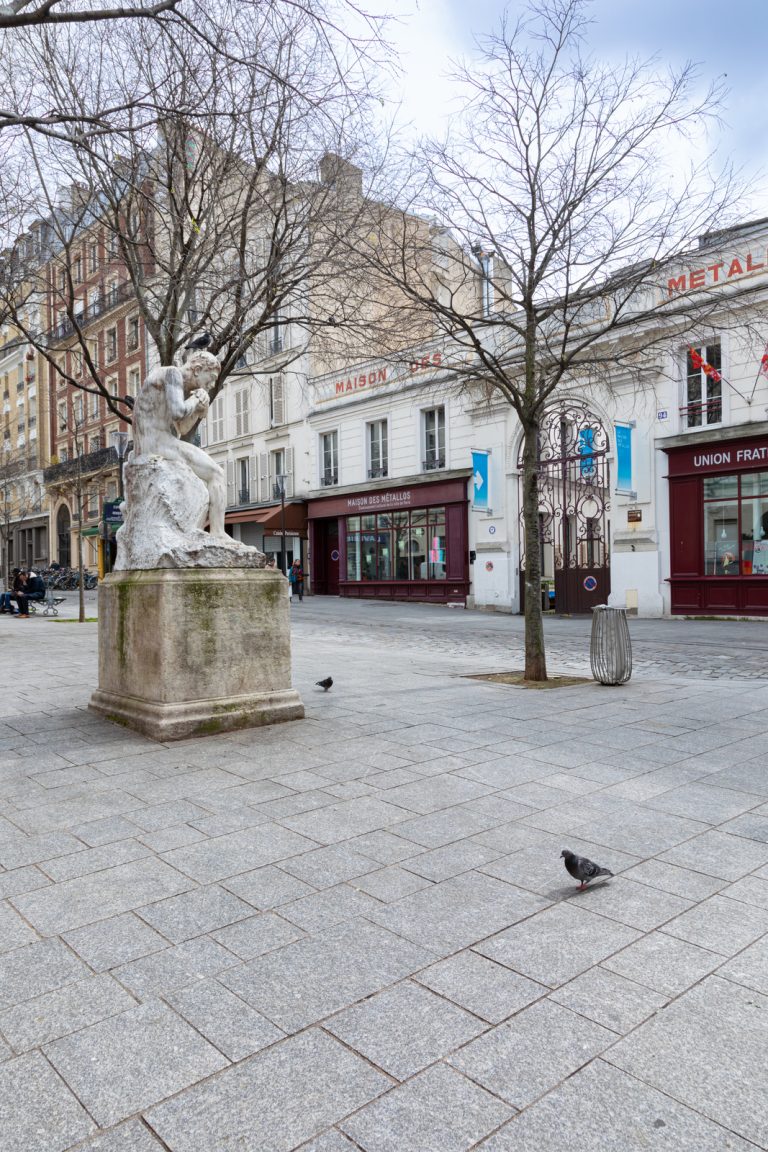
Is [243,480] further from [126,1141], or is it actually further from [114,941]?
[126,1141]

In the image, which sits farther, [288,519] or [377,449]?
[288,519]

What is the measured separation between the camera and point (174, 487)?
6.47 m

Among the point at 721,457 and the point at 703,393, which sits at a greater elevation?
the point at 703,393

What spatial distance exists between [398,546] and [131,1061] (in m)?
25.1

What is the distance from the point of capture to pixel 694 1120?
6.06ft

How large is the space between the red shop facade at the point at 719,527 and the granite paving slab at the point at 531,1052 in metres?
17.4

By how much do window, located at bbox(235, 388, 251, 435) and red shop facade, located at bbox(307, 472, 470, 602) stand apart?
6017mm

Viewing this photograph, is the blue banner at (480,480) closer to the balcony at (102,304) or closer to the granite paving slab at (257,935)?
the balcony at (102,304)

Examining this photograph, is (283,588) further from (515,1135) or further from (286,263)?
(286,263)

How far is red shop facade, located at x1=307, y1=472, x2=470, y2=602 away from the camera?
979 inches

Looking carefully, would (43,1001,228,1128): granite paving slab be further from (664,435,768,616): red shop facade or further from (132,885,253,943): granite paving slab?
(664,435,768,616): red shop facade

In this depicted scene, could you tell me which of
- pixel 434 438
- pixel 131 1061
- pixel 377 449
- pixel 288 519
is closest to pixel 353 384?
pixel 377 449

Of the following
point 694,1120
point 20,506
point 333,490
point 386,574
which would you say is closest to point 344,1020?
point 694,1120

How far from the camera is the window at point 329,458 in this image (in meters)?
29.8
